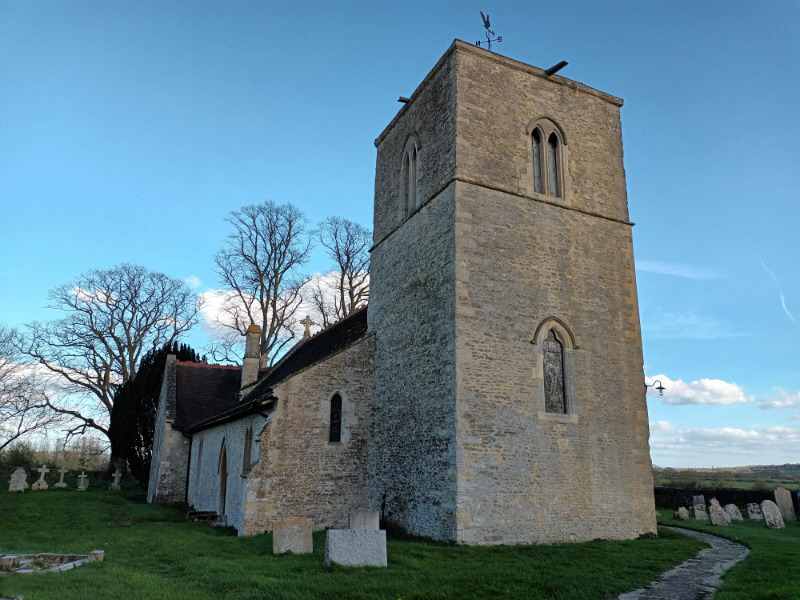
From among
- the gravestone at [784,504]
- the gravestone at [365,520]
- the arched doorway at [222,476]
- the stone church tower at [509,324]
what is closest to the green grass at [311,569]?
the gravestone at [365,520]

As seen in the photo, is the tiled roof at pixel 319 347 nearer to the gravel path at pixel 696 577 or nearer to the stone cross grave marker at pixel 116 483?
the gravel path at pixel 696 577

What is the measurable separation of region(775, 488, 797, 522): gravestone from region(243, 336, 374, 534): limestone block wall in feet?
42.5

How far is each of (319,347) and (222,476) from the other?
16.7 ft

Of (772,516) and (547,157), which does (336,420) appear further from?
(772,516)

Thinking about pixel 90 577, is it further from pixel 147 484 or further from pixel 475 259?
pixel 147 484

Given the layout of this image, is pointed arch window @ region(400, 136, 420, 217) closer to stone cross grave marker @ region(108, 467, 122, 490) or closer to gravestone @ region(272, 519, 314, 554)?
gravestone @ region(272, 519, 314, 554)

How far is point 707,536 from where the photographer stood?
14.4 meters

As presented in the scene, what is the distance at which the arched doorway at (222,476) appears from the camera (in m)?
17.2

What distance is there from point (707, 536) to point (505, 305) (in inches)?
318

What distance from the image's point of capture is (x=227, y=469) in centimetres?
1702

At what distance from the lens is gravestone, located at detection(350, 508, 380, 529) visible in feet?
35.5

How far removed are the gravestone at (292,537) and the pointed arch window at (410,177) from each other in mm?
8287

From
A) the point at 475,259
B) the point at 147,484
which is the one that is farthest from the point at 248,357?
the point at 475,259

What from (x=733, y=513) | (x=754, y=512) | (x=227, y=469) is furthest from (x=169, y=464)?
(x=754, y=512)
